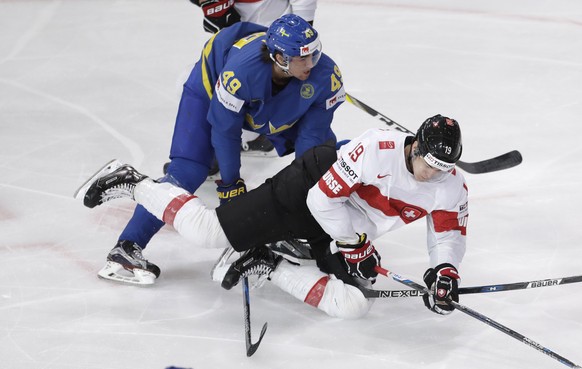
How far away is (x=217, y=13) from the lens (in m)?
4.33

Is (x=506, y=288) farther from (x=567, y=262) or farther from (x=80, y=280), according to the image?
(x=80, y=280)

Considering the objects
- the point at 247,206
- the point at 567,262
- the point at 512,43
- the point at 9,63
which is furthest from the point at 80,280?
the point at 512,43

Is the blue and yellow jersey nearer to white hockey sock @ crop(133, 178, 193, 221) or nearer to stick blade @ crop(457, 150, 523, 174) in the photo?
white hockey sock @ crop(133, 178, 193, 221)

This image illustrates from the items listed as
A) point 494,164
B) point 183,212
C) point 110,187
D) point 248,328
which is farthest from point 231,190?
point 494,164

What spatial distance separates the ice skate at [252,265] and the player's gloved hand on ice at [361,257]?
280 millimetres

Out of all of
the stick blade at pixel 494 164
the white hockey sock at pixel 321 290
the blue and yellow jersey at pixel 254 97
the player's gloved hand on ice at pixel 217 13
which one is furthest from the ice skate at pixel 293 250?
the player's gloved hand on ice at pixel 217 13

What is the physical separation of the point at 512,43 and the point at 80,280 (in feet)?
11.2

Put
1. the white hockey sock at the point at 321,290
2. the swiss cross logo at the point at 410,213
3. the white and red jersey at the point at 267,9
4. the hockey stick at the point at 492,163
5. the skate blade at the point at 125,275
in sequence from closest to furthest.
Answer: the swiss cross logo at the point at 410,213 < the white hockey sock at the point at 321,290 < the skate blade at the point at 125,275 < the hockey stick at the point at 492,163 < the white and red jersey at the point at 267,9

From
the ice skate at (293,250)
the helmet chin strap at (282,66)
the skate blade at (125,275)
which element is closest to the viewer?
the helmet chin strap at (282,66)

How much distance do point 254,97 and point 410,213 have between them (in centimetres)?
72

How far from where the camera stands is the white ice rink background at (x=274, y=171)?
322 cm

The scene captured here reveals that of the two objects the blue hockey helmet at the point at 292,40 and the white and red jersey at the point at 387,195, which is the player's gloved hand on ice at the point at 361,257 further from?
the blue hockey helmet at the point at 292,40

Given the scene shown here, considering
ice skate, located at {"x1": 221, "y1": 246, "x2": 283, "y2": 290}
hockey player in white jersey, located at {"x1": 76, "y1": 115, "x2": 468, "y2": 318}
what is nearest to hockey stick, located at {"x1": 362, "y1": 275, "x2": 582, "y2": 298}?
hockey player in white jersey, located at {"x1": 76, "y1": 115, "x2": 468, "y2": 318}

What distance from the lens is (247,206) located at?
3418 millimetres
